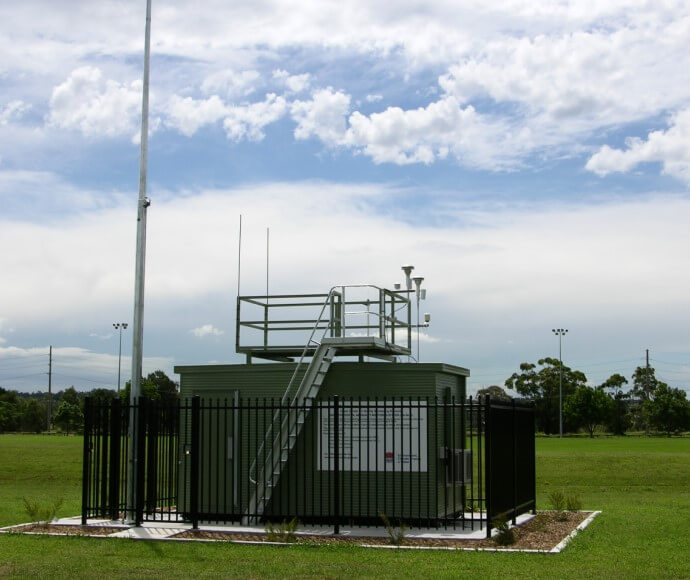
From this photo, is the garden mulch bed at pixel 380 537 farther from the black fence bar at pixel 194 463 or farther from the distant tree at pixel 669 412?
the distant tree at pixel 669 412

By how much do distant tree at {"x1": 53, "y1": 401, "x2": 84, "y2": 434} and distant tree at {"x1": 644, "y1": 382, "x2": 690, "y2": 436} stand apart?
6273 cm

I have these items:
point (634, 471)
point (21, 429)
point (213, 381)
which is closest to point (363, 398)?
point (213, 381)

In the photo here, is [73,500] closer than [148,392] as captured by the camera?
Yes

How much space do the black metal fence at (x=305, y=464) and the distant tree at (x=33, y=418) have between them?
111 meters

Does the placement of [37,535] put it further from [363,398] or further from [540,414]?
[540,414]

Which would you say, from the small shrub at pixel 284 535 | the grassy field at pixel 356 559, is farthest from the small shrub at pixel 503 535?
the small shrub at pixel 284 535

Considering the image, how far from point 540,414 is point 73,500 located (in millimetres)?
98410

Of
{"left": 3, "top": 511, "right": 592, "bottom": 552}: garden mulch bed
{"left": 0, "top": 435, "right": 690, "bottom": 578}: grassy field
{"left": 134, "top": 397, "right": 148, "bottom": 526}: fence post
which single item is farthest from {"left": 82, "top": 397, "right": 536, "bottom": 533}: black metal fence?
{"left": 0, "top": 435, "right": 690, "bottom": 578}: grassy field

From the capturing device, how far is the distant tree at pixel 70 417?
108475 mm

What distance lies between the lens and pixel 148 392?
9406 centimetres

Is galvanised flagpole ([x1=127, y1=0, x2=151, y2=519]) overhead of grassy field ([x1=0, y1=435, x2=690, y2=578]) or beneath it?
overhead

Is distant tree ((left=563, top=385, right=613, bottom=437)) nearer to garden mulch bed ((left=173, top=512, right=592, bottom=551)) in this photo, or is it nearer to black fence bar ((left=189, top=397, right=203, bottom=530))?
garden mulch bed ((left=173, top=512, right=592, bottom=551))

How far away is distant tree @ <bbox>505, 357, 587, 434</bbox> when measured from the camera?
392 feet

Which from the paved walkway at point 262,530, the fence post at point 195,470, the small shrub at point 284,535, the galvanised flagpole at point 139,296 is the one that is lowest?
the paved walkway at point 262,530
